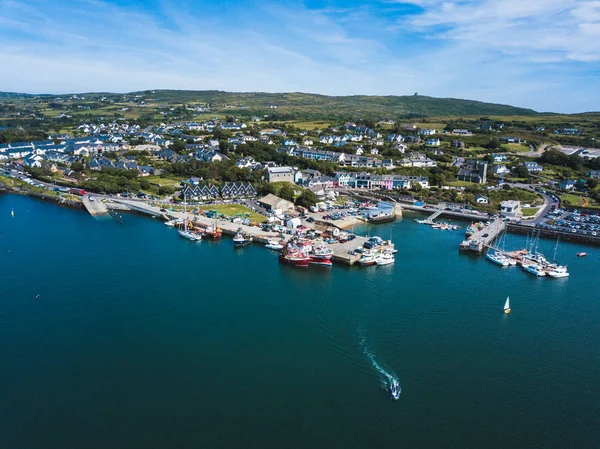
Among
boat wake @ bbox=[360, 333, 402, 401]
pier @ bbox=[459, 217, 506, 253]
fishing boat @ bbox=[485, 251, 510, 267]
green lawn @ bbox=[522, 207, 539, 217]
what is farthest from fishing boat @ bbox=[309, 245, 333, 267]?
green lawn @ bbox=[522, 207, 539, 217]

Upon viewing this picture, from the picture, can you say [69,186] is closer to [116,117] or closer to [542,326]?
[542,326]

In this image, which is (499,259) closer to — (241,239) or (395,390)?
(395,390)

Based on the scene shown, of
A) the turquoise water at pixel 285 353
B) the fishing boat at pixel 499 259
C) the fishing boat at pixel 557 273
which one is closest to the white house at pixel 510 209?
the fishing boat at pixel 499 259

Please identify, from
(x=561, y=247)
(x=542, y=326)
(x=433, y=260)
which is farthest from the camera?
(x=561, y=247)

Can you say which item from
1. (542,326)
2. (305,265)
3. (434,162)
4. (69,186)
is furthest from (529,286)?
(69,186)

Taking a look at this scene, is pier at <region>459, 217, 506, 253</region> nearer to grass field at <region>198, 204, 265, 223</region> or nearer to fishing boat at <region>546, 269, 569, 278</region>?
fishing boat at <region>546, 269, 569, 278</region>

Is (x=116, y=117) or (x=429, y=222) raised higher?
(x=116, y=117)

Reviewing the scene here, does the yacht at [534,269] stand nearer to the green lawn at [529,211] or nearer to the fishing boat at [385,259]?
the fishing boat at [385,259]
